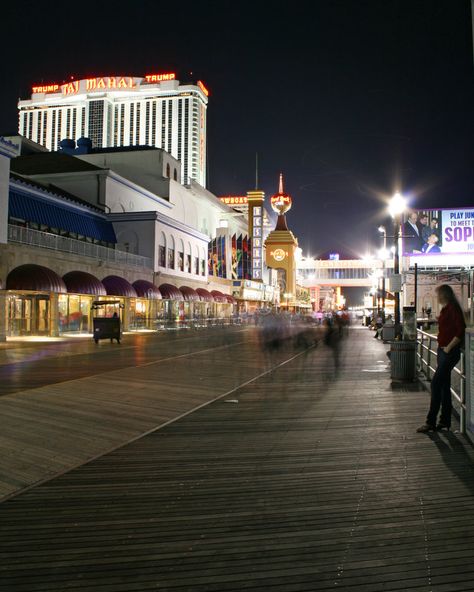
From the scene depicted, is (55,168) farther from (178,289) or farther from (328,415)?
(328,415)

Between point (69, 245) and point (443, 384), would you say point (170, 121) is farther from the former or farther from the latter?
point (443, 384)

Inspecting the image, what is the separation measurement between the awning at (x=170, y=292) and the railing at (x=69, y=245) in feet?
7.62

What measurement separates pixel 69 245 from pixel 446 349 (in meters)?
28.6

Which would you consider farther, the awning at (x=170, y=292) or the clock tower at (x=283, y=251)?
the clock tower at (x=283, y=251)

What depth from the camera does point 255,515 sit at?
4301 millimetres

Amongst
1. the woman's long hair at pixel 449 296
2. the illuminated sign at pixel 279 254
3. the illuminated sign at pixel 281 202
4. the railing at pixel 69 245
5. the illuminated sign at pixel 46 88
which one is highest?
the illuminated sign at pixel 46 88

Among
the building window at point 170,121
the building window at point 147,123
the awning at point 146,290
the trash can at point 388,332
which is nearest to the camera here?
the trash can at point 388,332

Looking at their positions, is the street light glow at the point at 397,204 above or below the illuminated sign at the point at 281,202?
below

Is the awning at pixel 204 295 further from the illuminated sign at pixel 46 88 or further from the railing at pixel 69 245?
the illuminated sign at pixel 46 88

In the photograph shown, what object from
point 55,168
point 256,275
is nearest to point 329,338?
point 55,168

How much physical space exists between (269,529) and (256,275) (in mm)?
82566

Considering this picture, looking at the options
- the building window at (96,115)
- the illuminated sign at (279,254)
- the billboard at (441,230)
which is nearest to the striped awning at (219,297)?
the billboard at (441,230)

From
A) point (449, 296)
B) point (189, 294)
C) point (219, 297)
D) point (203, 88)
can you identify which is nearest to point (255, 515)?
point (449, 296)

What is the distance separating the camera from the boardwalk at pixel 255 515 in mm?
3330
